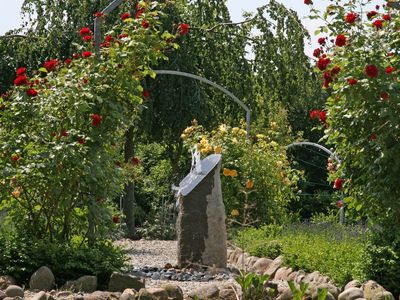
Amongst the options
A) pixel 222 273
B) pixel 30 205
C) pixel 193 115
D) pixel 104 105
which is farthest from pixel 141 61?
pixel 193 115

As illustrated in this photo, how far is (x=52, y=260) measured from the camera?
921 centimetres

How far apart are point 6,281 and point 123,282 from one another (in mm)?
1138

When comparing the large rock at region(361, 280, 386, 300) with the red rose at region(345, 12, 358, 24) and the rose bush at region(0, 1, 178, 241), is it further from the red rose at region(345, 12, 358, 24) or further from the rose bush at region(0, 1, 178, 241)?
the rose bush at region(0, 1, 178, 241)

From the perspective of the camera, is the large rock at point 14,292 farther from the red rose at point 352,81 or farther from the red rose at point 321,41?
the red rose at point 321,41

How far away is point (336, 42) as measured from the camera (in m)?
8.77

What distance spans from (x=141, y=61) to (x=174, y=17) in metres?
9.00

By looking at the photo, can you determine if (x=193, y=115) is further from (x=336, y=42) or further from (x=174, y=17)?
(x=336, y=42)

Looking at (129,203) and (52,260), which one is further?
(129,203)

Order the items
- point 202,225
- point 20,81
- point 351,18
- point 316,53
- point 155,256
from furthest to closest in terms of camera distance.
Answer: point 155,256
point 202,225
point 20,81
point 316,53
point 351,18

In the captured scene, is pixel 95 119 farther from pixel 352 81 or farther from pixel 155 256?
pixel 155 256

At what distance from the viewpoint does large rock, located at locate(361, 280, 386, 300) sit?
8.20m

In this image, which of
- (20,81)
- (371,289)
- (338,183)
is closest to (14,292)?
(20,81)

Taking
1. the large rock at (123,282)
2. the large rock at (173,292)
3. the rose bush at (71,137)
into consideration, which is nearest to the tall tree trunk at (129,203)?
the rose bush at (71,137)

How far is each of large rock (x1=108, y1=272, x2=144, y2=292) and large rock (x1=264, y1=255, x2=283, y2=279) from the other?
2.34 meters
